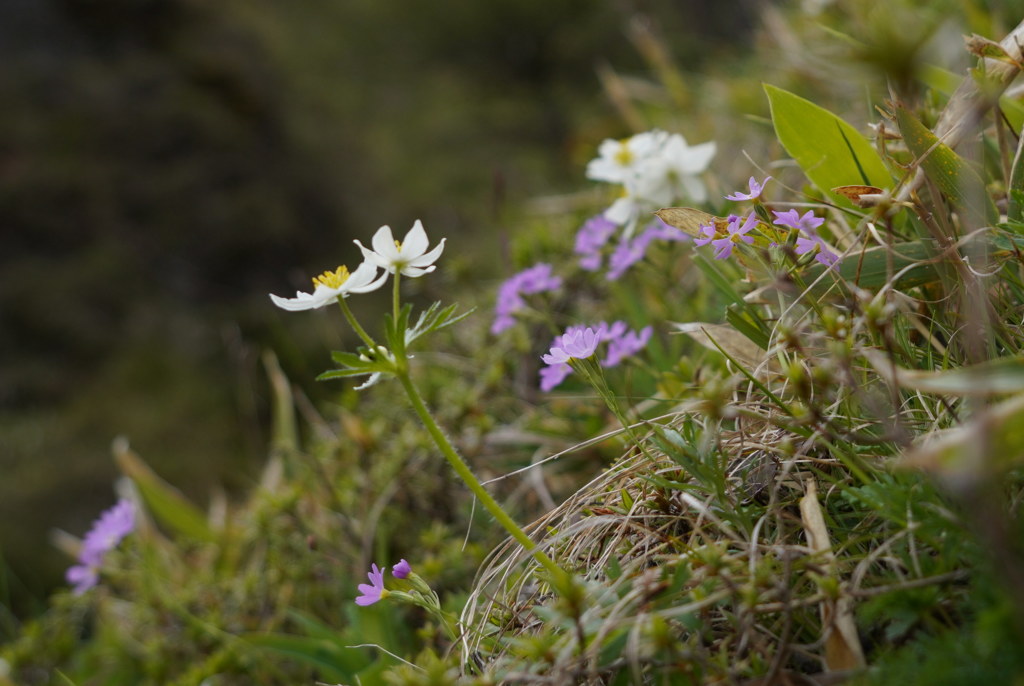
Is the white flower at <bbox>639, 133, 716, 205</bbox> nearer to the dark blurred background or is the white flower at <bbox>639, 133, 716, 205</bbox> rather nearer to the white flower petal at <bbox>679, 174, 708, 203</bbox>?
the white flower petal at <bbox>679, 174, 708, 203</bbox>

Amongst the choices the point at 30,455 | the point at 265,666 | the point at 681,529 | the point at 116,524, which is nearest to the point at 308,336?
the point at 30,455

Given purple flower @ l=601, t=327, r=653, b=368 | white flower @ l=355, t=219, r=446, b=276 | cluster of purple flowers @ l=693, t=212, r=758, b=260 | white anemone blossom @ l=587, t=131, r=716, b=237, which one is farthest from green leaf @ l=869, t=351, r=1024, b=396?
white anemone blossom @ l=587, t=131, r=716, b=237

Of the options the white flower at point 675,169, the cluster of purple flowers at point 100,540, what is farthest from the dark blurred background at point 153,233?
the white flower at point 675,169

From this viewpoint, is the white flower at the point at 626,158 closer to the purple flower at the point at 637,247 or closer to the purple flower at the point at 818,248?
the purple flower at the point at 637,247

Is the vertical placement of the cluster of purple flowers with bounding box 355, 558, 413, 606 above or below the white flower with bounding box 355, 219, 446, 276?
below

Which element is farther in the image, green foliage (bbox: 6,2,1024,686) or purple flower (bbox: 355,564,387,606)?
purple flower (bbox: 355,564,387,606)

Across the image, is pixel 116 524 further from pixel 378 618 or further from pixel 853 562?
pixel 853 562

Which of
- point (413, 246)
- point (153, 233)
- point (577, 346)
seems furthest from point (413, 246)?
point (153, 233)
